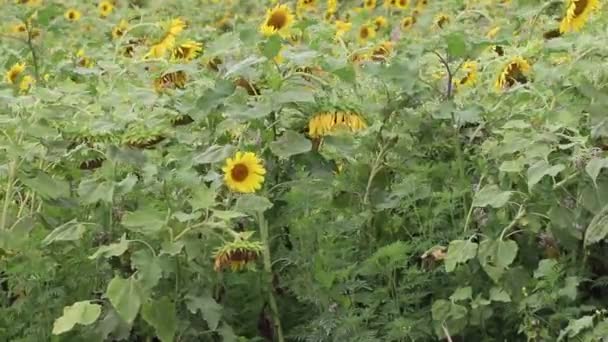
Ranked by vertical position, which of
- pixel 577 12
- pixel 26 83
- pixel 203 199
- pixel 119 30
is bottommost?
pixel 119 30

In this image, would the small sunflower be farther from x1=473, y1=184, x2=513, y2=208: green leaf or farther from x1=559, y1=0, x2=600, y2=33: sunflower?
x1=559, y1=0, x2=600, y2=33: sunflower

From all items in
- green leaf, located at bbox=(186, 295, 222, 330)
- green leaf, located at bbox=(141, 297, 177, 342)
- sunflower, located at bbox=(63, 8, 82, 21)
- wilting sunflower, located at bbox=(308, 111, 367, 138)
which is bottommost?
sunflower, located at bbox=(63, 8, 82, 21)

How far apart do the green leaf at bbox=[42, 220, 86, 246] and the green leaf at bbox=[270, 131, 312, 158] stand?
41cm

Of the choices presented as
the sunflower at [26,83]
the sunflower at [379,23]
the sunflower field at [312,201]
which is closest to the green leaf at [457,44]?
the sunflower field at [312,201]

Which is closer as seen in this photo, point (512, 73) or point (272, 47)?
point (272, 47)

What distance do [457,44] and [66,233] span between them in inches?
34.3

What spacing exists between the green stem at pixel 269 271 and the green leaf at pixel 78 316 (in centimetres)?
38

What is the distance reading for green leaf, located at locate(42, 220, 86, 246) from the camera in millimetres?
2115

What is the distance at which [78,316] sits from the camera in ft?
6.56

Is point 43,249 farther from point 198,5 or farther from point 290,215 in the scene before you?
point 198,5

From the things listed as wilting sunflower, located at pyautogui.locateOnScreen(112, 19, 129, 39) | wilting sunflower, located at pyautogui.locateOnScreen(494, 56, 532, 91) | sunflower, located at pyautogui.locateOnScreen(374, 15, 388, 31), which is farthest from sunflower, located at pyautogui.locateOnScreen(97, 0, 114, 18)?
wilting sunflower, located at pyautogui.locateOnScreen(494, 56, 532, 91)

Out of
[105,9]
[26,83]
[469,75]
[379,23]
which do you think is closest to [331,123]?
[469,75]

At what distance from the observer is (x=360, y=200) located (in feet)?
7.90

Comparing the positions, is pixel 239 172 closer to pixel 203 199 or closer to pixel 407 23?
pixel 203 199
